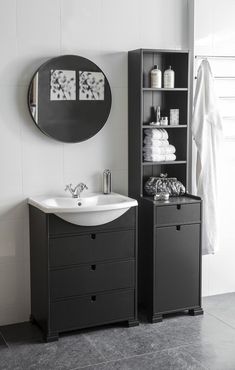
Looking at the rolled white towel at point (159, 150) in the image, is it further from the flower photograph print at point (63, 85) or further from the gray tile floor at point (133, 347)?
the gray tile floor at point (133, 347)

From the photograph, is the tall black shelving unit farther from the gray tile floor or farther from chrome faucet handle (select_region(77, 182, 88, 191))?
chrome faucet handle (select_region(77, 182, 88, 191))

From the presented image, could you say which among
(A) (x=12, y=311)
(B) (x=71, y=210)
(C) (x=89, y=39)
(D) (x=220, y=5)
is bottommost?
(A) (x=12, y=311)

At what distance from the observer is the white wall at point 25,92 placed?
3584 mm

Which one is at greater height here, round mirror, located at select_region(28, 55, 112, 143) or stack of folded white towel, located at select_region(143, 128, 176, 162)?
round mirror, located at select_region(28, 55, 112, 143)

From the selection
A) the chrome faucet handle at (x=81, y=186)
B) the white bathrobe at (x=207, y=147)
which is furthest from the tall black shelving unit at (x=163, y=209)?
the chrome faucet handle at (x=81, y=186)

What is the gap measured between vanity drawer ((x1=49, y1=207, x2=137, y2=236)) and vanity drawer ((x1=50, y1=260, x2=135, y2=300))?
9.1 inches

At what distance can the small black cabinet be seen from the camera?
11.2 feet

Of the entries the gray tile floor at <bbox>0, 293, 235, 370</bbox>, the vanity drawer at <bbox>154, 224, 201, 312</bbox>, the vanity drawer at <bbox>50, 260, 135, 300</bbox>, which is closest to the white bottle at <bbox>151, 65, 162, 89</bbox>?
the vanity drawer at <bbox>154, 224, 201, 312</bbox>

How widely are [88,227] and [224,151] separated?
136 cm

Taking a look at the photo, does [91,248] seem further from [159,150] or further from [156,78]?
[156,78]

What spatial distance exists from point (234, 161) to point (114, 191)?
3.25 ft

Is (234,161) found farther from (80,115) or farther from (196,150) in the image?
(80,115)

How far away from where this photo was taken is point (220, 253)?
4.33 meters

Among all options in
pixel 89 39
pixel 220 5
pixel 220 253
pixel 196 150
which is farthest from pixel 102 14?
pixel 220 253
